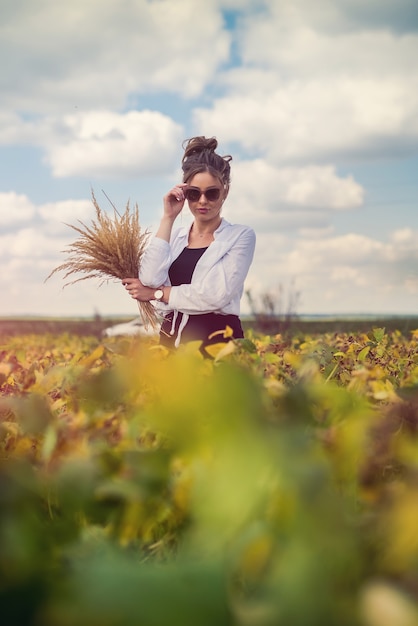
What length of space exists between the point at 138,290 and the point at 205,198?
962 mm

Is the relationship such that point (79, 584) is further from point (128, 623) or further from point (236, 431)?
point (236, 431)

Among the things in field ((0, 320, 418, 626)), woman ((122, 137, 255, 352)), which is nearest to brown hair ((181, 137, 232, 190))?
woman ((122, 137, 255, 352))

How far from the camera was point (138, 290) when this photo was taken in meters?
5.68

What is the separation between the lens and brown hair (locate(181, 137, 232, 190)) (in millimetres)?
5957

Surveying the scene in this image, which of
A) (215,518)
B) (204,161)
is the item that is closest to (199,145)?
(204,161)

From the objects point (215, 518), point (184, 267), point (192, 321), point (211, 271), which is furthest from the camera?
point (184, 267)

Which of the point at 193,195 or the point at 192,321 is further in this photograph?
the point at 193,195

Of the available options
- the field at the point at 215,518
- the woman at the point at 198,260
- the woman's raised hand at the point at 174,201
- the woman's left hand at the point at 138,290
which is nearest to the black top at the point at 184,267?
the woman at the point at 198,260

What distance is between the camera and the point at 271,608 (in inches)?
24.1

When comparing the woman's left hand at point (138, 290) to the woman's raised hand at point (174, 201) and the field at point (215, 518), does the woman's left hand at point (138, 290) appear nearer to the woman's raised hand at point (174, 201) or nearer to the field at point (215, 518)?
the woman's raised hand at point (174, 201)

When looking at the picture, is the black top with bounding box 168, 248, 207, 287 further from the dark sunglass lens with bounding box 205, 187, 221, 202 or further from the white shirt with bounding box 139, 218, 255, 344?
the dark sunglass lens with bounding box 205, 187, 221, 202

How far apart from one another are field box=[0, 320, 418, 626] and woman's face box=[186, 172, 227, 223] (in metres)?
4.77

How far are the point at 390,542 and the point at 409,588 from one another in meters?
0.10

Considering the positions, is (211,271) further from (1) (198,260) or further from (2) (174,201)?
(2) (174,201)
